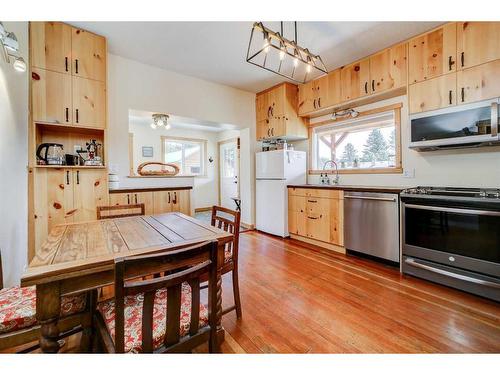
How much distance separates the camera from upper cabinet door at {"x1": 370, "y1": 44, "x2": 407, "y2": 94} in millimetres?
2717

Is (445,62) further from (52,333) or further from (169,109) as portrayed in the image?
(52,333)

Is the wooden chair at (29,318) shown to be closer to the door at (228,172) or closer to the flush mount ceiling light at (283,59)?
the flush mount ceiling light at (283,59)

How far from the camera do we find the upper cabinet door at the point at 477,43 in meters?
2.08

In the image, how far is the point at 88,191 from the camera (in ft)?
8.56

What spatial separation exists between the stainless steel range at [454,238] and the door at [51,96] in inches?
147

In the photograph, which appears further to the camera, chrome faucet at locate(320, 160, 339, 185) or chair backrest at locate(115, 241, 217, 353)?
chrome faucet at locate(320, 160, 339, 185)

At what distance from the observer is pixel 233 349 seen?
146 centimetres

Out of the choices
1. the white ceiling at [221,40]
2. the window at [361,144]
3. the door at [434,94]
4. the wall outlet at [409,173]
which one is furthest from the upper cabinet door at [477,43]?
the wall outlet at [409,173]

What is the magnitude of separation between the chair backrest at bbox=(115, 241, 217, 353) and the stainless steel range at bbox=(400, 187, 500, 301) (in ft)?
7.59

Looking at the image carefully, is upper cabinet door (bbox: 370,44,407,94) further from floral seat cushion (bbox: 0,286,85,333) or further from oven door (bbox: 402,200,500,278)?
floral seat cushion (bbox: 0,286,85,333)

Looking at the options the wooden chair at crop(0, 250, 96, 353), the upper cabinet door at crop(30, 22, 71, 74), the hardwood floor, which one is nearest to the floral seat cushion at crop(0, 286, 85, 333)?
the wooden chair at crop(0, 250, 96, 353)

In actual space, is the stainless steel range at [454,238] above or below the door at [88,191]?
below
